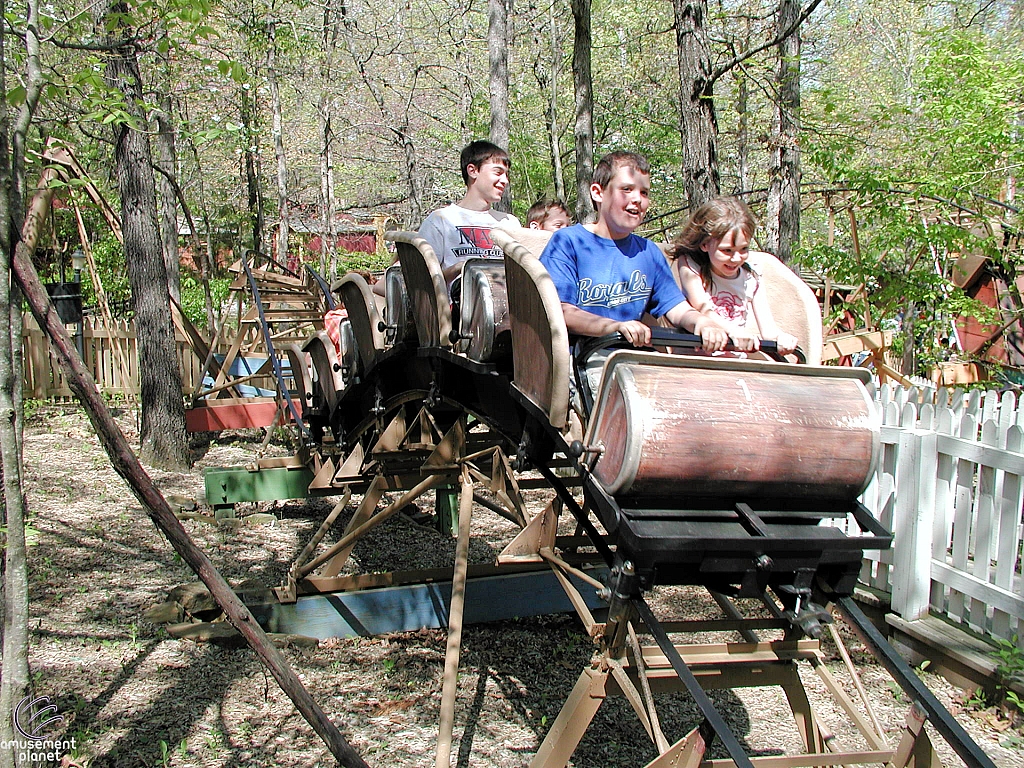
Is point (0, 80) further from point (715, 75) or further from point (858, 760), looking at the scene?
point (715, 75)

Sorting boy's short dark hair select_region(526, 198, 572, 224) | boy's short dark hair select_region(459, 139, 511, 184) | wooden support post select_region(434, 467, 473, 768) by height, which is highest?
boy's short dark hair select_region(459, 139, 511, 184)

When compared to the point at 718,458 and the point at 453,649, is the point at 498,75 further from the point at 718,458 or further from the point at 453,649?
the point at 718,458

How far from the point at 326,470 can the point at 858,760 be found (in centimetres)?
378

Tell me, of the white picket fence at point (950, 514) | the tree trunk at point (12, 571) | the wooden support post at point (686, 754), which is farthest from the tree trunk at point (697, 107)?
the tree trunk at point (12, 571)

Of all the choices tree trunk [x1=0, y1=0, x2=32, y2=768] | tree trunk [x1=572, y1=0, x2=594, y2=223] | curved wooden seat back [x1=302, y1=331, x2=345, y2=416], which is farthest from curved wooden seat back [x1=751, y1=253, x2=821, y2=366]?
tree trunk [x1=572, y1=0, x2=594, y2=223]

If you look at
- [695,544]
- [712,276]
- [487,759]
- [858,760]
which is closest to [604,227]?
[712,276]

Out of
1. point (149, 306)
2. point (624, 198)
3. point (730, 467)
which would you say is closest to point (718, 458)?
point (730, 467)

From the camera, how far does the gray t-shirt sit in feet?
13.8

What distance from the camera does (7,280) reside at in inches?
80.8

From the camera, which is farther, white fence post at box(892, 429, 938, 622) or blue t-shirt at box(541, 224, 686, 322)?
white fence post at box(892, 429, 938, 622)

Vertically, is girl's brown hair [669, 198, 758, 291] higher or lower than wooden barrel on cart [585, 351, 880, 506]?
higher

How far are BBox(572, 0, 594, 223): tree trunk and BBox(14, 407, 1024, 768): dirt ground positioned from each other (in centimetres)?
724

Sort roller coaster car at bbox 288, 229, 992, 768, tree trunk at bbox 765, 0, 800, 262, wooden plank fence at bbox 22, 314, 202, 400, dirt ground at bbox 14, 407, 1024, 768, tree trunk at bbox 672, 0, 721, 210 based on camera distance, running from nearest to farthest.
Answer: roller coaster car at bbox 288, 229, 992, 768, dirt ground at bbox 14, 407, 1024, 768, tree trunk at bbox 672, 0, 721, 210, tree trunk at bbox 765, 0, 800, 262, wooden plank fence at bbox 22, 314, 202, 400

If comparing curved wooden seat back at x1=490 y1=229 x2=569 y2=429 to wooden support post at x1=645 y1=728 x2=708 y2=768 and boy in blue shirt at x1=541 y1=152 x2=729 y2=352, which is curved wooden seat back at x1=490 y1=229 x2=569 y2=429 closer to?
boy in blue shirt at x1=541 y1=152 x2=729 y2=352
